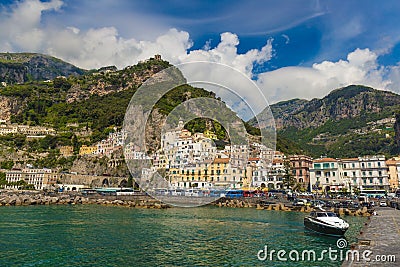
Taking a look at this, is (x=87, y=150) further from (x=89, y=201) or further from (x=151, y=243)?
(x=151, y=243)

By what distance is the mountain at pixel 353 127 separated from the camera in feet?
371

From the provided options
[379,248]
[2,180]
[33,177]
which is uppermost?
[33,177]

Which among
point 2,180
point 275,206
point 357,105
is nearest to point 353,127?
point 357,105

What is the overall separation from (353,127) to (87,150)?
12315 centimetres

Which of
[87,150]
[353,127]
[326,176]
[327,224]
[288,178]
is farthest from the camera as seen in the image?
[353,127]

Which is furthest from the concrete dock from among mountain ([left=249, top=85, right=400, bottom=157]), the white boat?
mountain ([left=249, top=85, right=400, bottom=157])

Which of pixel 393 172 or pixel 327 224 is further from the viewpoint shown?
pixel 393 172

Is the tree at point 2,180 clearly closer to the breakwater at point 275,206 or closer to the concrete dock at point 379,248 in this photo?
the breakwater at point 275,206

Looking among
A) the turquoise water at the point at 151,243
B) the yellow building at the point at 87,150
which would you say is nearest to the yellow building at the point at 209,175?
the turquoise water at the point at 151,243

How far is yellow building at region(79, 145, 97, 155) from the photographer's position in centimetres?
9134

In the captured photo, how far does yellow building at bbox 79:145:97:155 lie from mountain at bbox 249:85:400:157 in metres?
78.1

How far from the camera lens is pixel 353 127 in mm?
152000

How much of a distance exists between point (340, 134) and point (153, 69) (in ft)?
308

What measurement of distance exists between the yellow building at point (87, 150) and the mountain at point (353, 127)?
78117 millimetres
